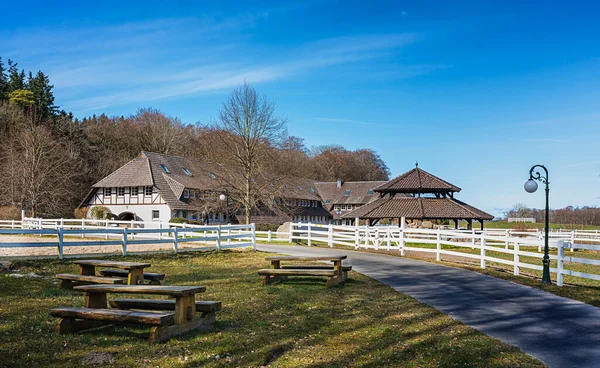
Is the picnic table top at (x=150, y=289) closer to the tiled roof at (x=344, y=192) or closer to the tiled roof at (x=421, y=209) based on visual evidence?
the tiled roof at (x=421, y=209)

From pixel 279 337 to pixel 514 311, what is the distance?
16.2 feet

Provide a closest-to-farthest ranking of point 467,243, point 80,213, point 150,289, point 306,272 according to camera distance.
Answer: point 150,289 < point 306,272 < point 467,243 < point 80,213

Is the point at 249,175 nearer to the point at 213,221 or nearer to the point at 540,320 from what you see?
the point at 213,221

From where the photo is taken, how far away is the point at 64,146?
61.8m

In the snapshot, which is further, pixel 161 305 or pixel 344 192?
pixel 344 192

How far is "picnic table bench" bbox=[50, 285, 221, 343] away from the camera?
6602 millimetres

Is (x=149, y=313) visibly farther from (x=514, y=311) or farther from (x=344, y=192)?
(x=344, y=192)

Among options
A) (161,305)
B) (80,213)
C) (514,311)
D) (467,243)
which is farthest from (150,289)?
(80,213)

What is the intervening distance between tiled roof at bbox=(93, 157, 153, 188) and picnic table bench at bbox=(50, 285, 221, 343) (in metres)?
44.3

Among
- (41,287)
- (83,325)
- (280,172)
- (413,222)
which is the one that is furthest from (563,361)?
(280,172)

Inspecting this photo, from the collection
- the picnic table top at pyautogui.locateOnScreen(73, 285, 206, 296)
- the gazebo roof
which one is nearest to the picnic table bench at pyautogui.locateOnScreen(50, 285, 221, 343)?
the picnic table top at pyautogui.locateOnScreen(73, 285, 206, 296)

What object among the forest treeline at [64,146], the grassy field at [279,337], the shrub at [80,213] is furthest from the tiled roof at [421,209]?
the shrub at [80,213]

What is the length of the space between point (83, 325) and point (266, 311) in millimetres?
3103

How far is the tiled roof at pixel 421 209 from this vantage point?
3466cm
